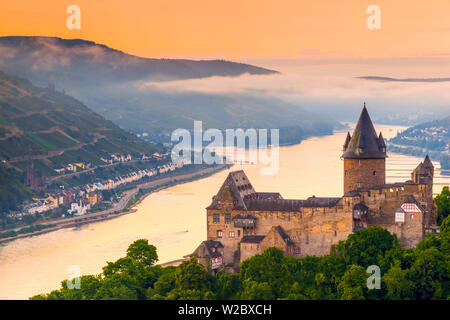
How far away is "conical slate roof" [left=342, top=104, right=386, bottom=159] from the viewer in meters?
25.4

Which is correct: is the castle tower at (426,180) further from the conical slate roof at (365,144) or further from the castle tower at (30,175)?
the castle tower at (30,175)

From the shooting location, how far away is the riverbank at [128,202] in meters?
47.6

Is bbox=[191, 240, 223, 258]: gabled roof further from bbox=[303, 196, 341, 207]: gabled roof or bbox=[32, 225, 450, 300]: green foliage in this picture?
bbox=[303, 196, 341, 207]: gabled roof

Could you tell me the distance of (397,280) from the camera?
70.6 feet

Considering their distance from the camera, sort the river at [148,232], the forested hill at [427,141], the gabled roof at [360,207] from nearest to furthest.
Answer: the gabled roof at [360,207]
the river at [148,232]
the forested hill at [427,141]

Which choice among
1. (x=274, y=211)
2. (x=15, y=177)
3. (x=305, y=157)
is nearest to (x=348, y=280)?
(x=274, y=211)

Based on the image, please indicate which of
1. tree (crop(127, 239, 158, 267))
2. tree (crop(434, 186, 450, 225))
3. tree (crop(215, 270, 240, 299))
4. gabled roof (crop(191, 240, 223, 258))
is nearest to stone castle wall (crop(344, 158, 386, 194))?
tree (crop(434, 186, 450, 225))

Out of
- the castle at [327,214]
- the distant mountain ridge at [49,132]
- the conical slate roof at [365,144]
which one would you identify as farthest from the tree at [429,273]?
the distant mountain ridge at [49,132]

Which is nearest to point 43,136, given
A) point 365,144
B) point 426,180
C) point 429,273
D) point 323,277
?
point 365,144

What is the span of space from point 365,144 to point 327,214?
9.55ft

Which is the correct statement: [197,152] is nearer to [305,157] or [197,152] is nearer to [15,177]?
[305,157]

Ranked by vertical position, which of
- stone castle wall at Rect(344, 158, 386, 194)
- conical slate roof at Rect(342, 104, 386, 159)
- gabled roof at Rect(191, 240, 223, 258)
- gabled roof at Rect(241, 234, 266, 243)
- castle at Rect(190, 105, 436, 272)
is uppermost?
conical slate roof at Rect(342, 104, 386, 159)
